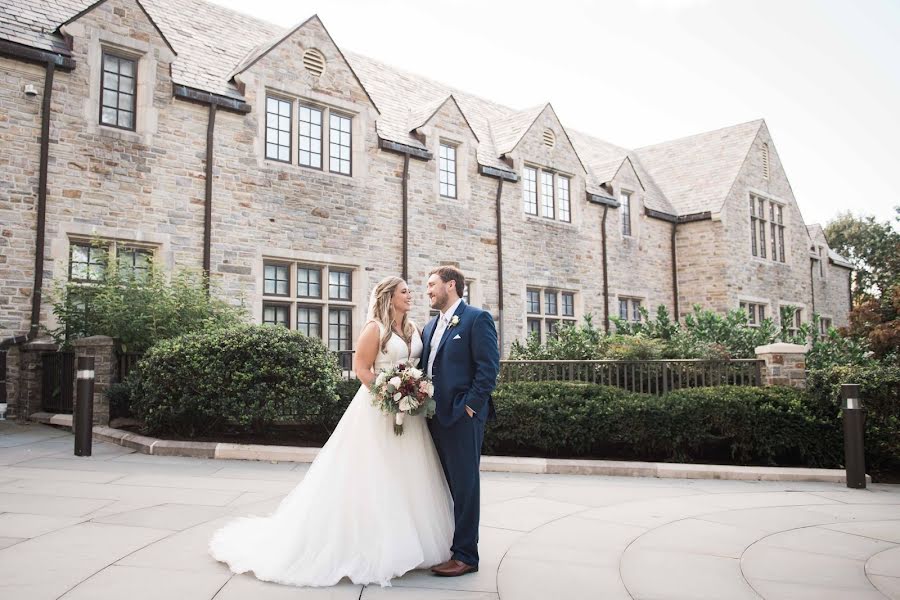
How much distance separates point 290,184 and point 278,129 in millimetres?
1209

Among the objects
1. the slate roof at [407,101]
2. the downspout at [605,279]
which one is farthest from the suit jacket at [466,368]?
the downspout at [605,279]

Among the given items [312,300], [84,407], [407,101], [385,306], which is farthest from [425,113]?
[385,306]

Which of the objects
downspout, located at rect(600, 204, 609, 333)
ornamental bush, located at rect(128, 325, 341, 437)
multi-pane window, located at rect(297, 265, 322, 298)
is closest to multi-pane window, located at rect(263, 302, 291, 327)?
multi-pane window, located at rect(297, 265, 322, 298)

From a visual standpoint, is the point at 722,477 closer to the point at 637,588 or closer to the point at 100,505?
the point at 637,588

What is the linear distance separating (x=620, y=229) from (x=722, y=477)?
15008 mm

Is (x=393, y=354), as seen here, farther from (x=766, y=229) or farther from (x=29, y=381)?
(x=766, y=229)

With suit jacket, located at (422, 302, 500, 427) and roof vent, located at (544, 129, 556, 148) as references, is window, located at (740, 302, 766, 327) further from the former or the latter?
suit jacket, located at (422, 302, 500, 427)

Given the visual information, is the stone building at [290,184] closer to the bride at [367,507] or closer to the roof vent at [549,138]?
the roof vent at [549,138]

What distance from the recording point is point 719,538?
551cm

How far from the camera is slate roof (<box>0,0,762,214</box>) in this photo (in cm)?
1334

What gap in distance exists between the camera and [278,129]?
1500 cm

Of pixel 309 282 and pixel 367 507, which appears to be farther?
pixel 309 282

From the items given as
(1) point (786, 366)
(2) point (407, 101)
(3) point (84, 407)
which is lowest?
(3) point (84, 407)

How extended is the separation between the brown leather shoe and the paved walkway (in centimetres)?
6
